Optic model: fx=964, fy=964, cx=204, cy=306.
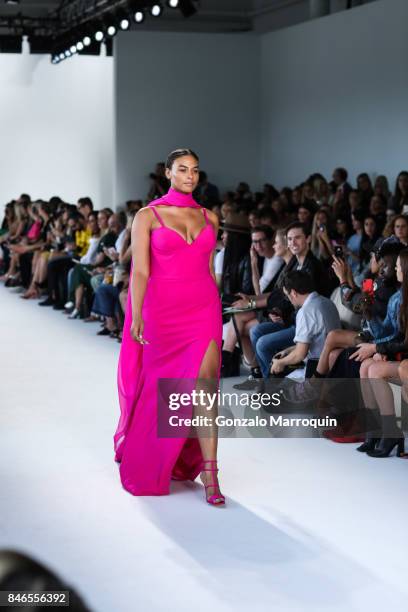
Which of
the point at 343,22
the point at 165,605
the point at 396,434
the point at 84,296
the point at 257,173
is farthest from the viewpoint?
the point at 257,173

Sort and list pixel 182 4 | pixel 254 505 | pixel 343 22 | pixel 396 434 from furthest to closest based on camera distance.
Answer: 1. pixel 343 22
2. pixel 182 4
3. pixel 396 434
4. pixel 254 505

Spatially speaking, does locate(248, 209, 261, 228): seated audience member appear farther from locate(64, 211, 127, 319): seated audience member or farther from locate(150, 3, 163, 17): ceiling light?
locate(150, 3, 163, 17): ceiling light

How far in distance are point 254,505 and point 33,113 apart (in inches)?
547

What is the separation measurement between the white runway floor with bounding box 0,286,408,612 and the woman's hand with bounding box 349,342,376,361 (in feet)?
1.33

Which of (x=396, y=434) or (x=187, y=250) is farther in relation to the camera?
(x=396, y=434)

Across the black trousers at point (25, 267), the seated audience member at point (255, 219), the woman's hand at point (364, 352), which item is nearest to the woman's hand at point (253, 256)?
the seated audience member at point (255, 219)

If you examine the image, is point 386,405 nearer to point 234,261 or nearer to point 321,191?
point 234,261

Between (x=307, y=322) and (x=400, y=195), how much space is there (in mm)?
5410

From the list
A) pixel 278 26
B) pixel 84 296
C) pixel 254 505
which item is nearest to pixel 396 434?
pixel 254 505

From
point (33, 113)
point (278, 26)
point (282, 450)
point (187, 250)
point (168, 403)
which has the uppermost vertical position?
point (278, 26)

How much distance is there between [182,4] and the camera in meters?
10.2

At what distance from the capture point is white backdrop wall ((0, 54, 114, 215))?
16.2 metres

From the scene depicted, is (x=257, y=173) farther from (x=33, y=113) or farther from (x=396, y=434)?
(x=396, y=434)

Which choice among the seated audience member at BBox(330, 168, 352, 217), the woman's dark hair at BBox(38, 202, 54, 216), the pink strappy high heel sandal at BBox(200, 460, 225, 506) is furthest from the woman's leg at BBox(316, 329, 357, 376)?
the woman's dark hair at BBox(38, 202, 54, 216)
